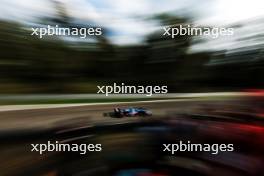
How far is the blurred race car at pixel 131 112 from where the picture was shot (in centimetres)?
285

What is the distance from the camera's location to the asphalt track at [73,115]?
275cm

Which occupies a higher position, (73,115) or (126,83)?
(126,83)

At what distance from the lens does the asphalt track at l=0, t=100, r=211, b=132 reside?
2.75m

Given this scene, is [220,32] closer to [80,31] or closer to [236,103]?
[236,103]

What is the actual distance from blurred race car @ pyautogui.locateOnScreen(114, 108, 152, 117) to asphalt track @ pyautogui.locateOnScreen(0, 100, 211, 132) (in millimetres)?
27

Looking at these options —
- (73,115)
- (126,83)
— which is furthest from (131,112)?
(73,115)

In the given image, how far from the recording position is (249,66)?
117 inches

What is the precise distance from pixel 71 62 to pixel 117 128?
53 cm

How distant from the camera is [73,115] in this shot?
110 inches

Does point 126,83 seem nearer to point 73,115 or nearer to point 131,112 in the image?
point 131,112

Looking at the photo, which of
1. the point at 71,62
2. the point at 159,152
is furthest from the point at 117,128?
the point at 71,62

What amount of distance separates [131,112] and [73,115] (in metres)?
0.38

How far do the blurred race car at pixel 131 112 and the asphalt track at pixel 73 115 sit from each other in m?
0.03

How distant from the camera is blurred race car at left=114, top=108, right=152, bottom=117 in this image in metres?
2.85
